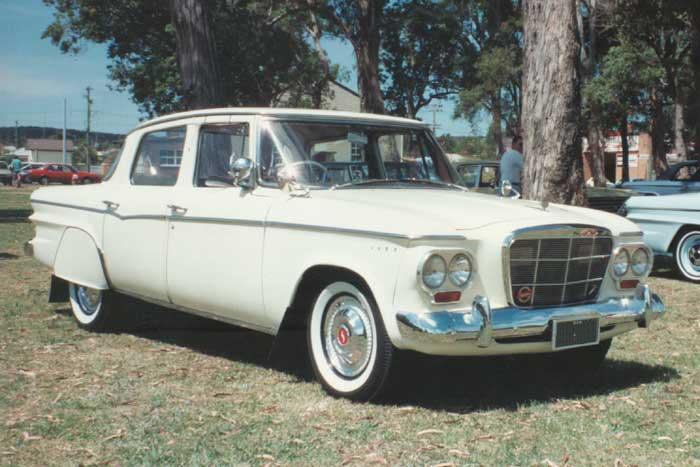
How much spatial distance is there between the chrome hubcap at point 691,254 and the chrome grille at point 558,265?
19.9 feet

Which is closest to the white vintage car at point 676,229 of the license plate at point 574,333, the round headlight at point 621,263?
the round headlight at point 621,263

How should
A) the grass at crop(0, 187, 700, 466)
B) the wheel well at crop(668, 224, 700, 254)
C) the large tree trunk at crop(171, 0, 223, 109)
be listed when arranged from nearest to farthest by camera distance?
the grass at crop(0, 187, 700, 466) < the wheel well at crop(668, 224, 700, 254) < the large tree trunk at crop(171, 0, 223, 109)

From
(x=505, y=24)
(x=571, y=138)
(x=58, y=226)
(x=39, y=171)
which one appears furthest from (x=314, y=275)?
(x=39, y=171)

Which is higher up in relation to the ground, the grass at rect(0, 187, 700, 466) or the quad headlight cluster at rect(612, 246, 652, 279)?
the quad headlight cluster at rect(612, 246, 652, 279)

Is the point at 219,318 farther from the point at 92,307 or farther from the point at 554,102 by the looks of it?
the point at 554,102

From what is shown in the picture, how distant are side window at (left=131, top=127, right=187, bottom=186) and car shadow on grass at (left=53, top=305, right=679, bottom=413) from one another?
4.34 feet

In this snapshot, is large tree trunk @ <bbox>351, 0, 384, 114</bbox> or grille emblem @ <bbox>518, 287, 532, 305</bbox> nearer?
grille emblem @ <bbox>518, 287, 532, 305</bbox>

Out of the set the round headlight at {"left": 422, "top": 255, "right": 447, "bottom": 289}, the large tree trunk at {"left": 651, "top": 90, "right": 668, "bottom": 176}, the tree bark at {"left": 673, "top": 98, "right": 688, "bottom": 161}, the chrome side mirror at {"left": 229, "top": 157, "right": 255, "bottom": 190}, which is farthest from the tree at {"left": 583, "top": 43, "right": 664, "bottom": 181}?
the round headlight at {"left": 422, "top": 255, "right": 447, "bottom": 289}

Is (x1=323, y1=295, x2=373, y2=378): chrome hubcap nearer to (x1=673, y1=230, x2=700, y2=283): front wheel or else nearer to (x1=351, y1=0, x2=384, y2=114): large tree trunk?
(x1=673, y1=230, x2=700, y2=283): front wheel

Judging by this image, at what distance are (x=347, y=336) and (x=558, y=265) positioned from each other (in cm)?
129

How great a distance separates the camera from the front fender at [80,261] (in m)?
6.76

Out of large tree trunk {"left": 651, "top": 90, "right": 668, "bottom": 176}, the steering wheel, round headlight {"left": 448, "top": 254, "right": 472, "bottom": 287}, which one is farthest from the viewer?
large tree trunk {"left": 651, "top": 90, "right": 668, "bottom": 176}

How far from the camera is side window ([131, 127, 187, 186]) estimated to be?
6.29 metres

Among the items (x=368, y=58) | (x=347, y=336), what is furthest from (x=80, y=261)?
(x=368, y=58)
